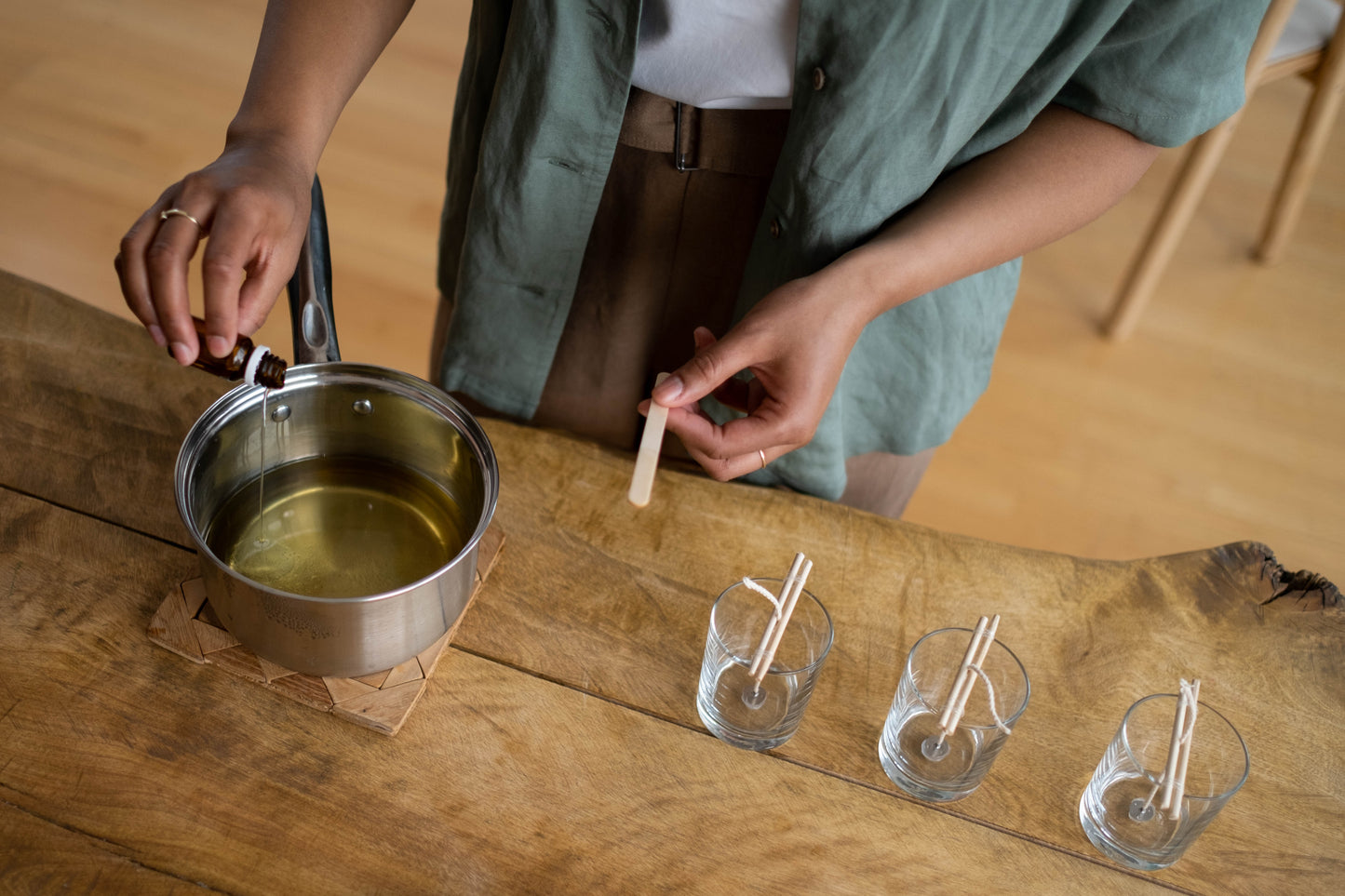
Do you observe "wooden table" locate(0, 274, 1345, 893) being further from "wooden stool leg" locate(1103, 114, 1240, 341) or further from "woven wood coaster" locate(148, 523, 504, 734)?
"wooden stool leg" locate(1103, 114, 1240, 341)

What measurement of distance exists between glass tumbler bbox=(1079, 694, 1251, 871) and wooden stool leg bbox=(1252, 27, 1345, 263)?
1.73 m

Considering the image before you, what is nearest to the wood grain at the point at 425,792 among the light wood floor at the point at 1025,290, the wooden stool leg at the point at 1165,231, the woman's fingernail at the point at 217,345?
the woman's fingernail at the point at 217,345

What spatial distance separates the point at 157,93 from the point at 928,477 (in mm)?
1926

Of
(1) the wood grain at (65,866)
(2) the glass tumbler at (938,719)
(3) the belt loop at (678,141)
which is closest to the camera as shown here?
(1) the wood grain at (65,866)

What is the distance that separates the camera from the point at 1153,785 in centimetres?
75

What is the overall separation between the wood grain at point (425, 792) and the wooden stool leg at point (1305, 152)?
1.87m

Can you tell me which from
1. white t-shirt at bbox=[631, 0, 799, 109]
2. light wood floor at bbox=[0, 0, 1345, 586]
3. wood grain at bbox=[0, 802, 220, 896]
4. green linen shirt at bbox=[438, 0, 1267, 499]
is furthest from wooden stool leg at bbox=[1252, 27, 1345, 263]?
wood grain at bbox=[0, 802, 220, 896]

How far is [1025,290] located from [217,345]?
2067mm

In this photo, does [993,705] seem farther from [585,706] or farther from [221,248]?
[221,248]

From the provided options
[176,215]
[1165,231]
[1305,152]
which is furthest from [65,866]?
[1305,152]

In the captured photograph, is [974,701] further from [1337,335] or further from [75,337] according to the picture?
[1337,335]

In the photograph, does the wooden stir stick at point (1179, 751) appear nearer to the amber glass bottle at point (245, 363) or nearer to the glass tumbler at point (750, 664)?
the glass tumbler at point (750, 664)

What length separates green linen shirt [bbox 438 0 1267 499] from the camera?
76cm

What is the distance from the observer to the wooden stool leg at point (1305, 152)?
199cm
